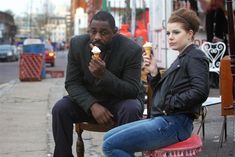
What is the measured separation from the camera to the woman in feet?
11.4

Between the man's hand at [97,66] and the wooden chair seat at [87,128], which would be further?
the wooden chair seat at [87,128]

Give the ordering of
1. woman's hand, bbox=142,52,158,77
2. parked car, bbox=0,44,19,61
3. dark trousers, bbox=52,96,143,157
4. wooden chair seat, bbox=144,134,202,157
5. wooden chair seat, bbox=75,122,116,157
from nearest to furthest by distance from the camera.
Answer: wooden chair seat, bbox=144,134,202,157
woman's hand, bbox=142,52,158,77
dark trousers, bbox=52,96,143,157
wooden chair seat, bbox=75,122,116,157
parked car, bbox=0,44,19,61

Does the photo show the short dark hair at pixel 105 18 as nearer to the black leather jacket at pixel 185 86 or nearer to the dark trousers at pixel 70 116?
the dark trousers at pixel 70 116

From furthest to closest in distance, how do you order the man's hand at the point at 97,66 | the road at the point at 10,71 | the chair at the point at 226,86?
1. the road at the point at 10,71
2. the chair at the point at 226,86
3. the man's hand at the point at 97,66

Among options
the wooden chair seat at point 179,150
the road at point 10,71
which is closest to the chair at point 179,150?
the wooden chair seat at point 179,150

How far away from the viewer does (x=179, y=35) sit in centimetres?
364

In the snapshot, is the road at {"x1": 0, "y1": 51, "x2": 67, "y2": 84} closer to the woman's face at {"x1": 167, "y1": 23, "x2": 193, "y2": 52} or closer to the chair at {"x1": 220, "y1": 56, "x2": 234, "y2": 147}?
the chair at {"x1": 220, "y1": 56, "x2": 234, "y2": 147}

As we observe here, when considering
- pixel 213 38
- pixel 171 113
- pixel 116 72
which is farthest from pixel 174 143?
pixel 213 38

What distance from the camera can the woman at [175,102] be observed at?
11.4 ft

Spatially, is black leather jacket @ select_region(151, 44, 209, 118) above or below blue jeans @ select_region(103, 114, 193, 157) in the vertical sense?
above

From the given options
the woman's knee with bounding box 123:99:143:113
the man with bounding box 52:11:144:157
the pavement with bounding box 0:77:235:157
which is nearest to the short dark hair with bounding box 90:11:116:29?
the man with bounding box 52:11:144:157

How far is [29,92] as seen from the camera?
13758mm

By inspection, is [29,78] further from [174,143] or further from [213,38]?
[174,143]

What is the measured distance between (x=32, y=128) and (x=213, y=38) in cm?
556
